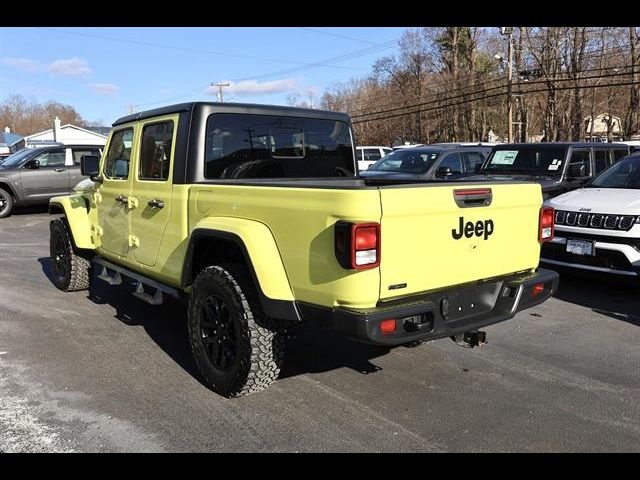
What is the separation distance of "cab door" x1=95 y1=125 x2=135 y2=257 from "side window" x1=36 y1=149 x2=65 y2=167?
1074 cm

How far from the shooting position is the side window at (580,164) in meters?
9.31

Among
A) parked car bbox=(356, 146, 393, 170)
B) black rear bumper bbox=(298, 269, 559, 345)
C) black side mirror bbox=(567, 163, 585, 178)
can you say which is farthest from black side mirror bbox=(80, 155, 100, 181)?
parked car bbox=(356, 146, 393, 170)

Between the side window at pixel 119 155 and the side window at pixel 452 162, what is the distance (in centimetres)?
756

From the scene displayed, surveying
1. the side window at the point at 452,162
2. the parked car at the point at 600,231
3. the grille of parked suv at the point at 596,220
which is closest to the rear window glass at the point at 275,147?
the parked car at the point at 600,231

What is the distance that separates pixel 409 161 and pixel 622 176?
513cm

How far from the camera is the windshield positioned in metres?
9.34

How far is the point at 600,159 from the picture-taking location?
9.73 metres

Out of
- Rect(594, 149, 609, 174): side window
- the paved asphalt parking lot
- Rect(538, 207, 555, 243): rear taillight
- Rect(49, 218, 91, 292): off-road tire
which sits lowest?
the paved asphalt parking lot

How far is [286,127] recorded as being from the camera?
4723 mm

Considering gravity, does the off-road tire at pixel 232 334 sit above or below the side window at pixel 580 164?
below

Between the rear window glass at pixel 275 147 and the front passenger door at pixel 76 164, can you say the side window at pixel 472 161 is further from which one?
the front passenger door at pixel 76 164

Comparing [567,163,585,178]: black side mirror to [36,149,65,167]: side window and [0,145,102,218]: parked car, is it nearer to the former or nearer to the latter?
[0,145,102,218]: parked car
